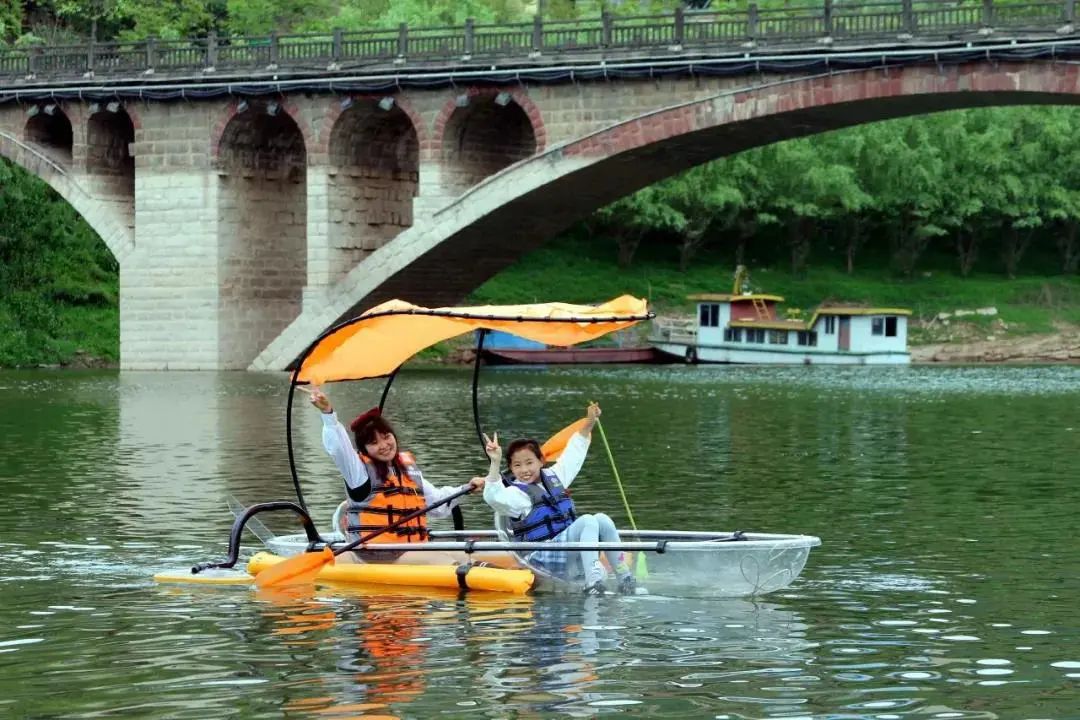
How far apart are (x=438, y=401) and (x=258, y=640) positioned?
28457 millimetres

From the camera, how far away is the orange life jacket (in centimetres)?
1772

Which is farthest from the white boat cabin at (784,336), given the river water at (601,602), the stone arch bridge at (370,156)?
the river water at (601,602)

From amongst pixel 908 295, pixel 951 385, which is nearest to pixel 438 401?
pixel 951 385

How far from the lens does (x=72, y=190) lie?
58.1 metres

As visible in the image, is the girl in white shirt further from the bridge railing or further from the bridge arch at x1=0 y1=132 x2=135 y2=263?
the bridge arch at x1=0 y1=132 x2=135 y2=263

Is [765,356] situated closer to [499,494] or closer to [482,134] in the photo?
[482,134]

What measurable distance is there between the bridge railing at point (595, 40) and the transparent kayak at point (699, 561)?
2793 centimetres

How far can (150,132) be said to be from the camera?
56.2m

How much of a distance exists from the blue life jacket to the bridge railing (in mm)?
27762

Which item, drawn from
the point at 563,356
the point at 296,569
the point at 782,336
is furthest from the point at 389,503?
the point at 782,336

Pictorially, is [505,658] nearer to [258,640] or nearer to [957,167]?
[258,640]

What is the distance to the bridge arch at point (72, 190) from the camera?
5750cm

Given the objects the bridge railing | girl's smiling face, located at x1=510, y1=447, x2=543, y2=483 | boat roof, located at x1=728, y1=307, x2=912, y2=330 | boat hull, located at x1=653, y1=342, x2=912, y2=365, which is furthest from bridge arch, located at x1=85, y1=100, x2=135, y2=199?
girl's smiling face, located at x1=510, y1=447, x2=543, y2=483

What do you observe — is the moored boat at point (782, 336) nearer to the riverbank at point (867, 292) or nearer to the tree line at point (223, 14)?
the riverbank at point (867, 292)
